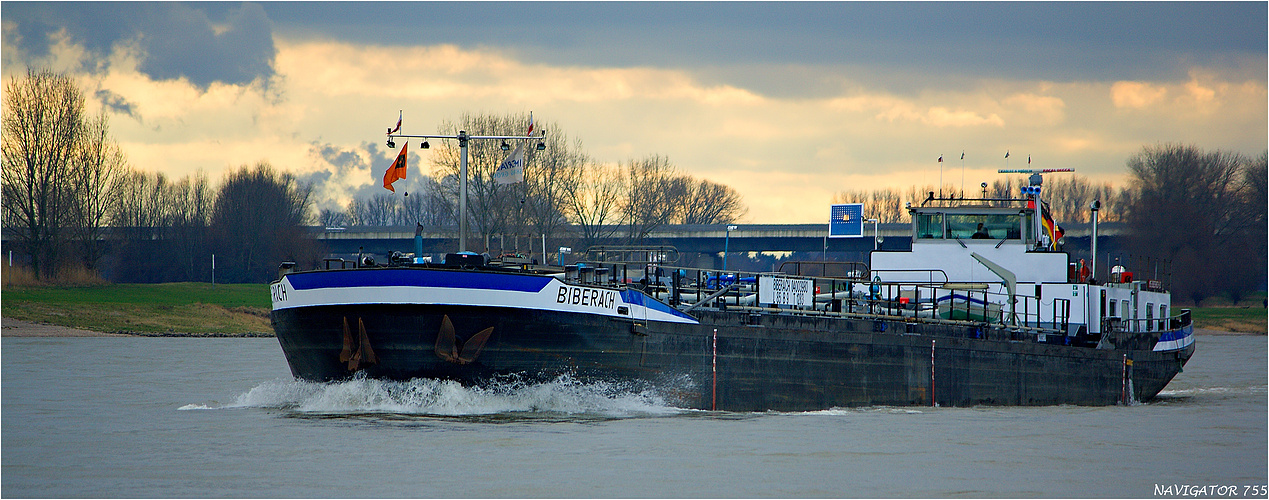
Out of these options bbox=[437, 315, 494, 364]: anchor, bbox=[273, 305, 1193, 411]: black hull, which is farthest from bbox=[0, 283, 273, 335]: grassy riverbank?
bbox=[437, 315, 494, 364]: anchor

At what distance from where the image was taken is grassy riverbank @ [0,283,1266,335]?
180 feet

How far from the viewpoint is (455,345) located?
19641 millimetres

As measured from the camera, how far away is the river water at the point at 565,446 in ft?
46.7

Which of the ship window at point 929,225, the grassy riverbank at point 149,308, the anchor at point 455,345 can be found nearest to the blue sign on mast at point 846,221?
the ship window at point 929,225

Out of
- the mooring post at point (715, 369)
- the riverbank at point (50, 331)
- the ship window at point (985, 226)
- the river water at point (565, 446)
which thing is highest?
the ship window at point (985, 226)

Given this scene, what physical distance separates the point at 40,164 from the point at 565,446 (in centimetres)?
5494

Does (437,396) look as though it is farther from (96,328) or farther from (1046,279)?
(96,328)

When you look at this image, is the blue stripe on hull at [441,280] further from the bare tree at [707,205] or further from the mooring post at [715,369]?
the bare tree at [707,205]

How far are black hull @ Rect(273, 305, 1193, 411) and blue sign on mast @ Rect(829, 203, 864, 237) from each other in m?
6.07

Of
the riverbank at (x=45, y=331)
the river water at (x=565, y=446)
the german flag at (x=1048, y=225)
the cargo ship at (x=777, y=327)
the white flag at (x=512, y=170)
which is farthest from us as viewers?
the riverbank at (x=45, y=331)

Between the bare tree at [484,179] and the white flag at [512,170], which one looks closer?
the white flag at [512,170]

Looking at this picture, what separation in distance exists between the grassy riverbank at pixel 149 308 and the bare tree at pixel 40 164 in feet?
12.4

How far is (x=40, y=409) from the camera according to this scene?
22016 mm

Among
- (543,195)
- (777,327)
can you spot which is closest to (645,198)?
(543,195)
